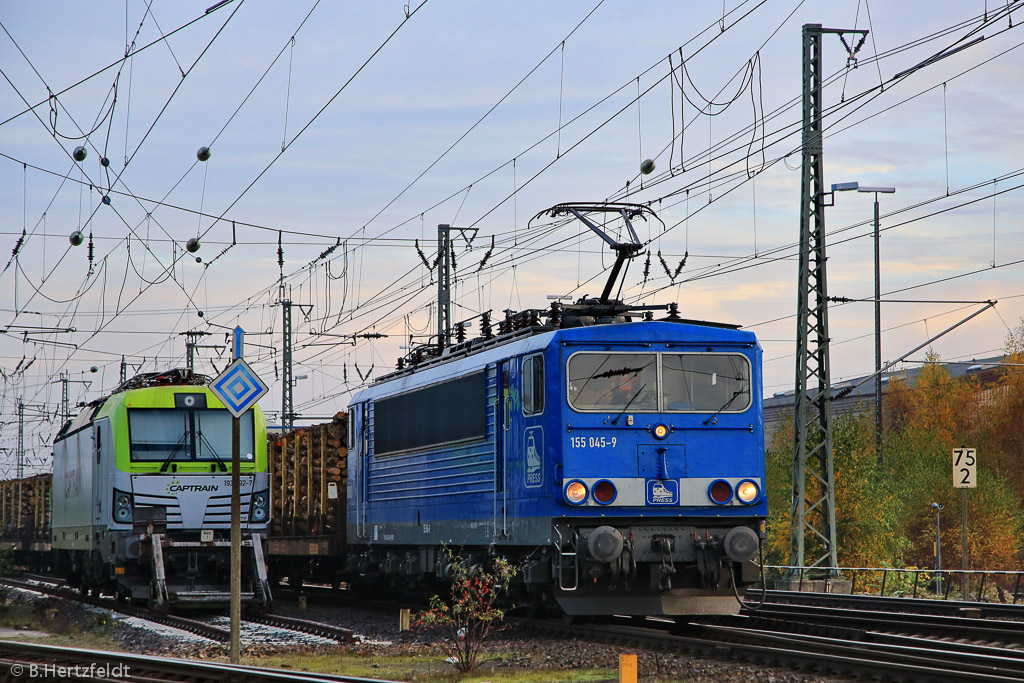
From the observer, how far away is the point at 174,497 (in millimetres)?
21406

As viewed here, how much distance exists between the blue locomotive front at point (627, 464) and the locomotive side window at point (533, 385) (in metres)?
0.02

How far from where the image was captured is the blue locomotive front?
14852mm

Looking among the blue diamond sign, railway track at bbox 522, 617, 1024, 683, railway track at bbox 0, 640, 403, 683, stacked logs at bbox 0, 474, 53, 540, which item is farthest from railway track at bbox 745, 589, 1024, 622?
stacked logs at bbox 0, 474, 53, 540

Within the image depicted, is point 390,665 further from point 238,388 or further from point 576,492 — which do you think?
point 238,388

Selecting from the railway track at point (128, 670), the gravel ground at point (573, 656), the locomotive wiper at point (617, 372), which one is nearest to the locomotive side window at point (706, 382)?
the locomotive wiper at point (617, 372)

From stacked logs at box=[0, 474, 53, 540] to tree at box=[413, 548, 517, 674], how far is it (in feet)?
70.9

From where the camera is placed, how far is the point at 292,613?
75.4 feet

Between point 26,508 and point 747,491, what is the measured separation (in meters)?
33.9

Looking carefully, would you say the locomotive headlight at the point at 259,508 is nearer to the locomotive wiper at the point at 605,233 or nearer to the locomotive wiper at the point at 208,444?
the locomotive wiper at the point at 208,444

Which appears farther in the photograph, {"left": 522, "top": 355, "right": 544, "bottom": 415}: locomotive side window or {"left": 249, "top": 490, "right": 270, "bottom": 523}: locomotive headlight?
{"left": 249, "top": 490, "right": 270, "bottom": 523}: locomotive headlight

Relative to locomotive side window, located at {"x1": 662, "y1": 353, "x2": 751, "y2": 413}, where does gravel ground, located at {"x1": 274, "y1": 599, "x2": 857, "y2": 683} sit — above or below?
below

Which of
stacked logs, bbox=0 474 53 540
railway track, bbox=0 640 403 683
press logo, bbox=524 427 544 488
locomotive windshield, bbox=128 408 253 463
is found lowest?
railway track, bbox=0 640 403 683

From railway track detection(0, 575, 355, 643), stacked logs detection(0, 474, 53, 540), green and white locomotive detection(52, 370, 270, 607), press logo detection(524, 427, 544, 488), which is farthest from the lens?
stacked logs detection(0, 474, 53, 540)

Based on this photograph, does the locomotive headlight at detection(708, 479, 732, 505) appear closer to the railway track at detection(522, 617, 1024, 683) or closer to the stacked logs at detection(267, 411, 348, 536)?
the railway track at detection(522, 617, 1024, 683)
